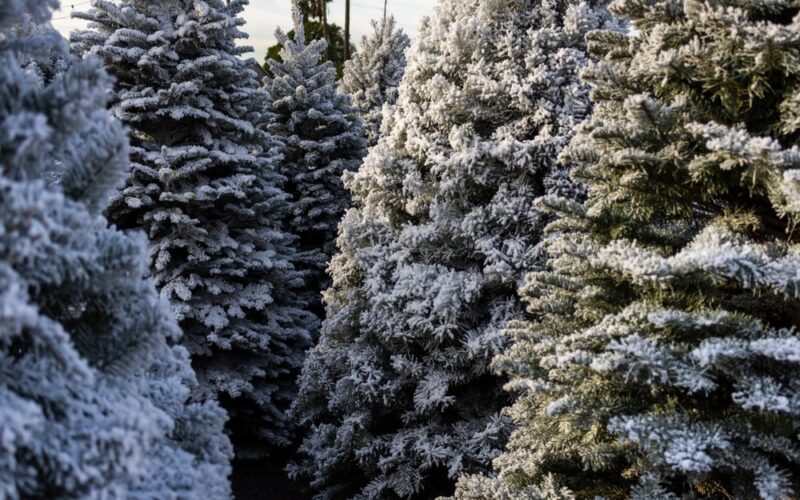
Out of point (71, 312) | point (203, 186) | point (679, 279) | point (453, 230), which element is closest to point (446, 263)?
point (453, 230)

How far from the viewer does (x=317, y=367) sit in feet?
21.2

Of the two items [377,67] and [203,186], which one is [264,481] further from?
[377,67]

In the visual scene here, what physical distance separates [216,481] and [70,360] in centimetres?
83

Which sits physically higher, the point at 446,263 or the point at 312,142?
the point at 312,142

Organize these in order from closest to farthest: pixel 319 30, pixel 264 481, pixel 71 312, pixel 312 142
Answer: pixel 71 312
pixel 264 481
pixel 312 142
pixel 319 30

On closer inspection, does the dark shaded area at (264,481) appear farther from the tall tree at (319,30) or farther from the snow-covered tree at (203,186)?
the tall tree at (319,30)

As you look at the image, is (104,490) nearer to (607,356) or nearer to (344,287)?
(607,356)

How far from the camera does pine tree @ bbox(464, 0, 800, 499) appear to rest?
262cm

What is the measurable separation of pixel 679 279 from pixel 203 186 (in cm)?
554

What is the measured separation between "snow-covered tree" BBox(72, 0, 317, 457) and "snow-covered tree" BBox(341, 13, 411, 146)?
460cm

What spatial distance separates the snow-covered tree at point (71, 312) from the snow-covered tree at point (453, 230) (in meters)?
2.99

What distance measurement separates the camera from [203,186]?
7.15 meters

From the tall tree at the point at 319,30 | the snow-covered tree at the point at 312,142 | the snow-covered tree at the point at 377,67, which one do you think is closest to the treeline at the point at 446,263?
the snow-covered tree at the point at 312,142

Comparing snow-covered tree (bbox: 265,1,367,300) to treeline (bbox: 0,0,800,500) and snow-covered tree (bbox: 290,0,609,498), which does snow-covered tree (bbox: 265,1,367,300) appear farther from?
snow-covered tree (bbox: 290,0,609,498)
